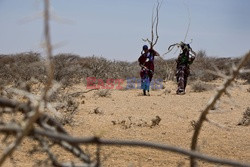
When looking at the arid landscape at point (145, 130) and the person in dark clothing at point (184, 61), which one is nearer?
the arid landscape at point (145, 130)

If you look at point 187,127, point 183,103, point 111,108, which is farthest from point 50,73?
point 183,103

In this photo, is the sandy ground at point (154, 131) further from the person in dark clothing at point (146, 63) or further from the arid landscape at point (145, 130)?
the person in dark clothing at point (146, 63)

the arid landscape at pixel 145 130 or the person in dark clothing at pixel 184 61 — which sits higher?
the person in dark clothing at pixel 184 61

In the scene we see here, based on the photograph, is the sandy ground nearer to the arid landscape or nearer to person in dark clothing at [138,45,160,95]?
the arid landscape

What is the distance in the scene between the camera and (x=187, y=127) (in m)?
8.80

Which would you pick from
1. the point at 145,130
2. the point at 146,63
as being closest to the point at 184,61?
the point at 146,63

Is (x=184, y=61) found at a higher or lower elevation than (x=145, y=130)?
higher

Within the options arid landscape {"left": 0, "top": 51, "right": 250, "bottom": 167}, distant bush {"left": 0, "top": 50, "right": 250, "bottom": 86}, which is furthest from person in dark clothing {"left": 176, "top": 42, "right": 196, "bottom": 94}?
arid landscape {"left": 0, "top": 51, "right": 250, "bottom": 167}

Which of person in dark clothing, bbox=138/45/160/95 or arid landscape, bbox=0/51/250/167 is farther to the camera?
person in dark clothing, bbox=138/45/160/95

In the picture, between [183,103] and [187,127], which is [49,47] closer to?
[187,127]

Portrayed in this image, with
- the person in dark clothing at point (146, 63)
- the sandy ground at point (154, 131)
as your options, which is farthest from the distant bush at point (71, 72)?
the sandy ground at point (154, 131)

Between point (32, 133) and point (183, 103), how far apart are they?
1224cm

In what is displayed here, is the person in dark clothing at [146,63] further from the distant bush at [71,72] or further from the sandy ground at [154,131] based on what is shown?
the sandy ground at [154,131]

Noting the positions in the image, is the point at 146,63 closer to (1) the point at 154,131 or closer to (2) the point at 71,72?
(2) the point at 71,72
